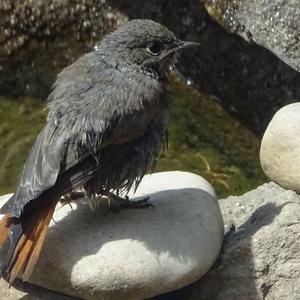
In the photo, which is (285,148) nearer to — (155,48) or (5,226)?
(155,48)

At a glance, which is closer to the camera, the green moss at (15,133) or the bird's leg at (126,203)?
the bird's leg at (126,203)

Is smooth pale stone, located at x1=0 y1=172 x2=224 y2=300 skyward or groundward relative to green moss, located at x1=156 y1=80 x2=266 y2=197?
skyward

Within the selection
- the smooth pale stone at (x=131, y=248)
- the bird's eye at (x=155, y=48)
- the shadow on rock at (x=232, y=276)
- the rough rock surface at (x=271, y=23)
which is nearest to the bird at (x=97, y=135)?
the bird's eye at (x=155, y=48)

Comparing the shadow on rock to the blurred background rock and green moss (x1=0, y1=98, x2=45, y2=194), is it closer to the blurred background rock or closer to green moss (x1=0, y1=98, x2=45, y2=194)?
the blurred background rock

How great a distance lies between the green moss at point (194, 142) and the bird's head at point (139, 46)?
1686mm

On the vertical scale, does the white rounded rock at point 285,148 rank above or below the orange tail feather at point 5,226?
below

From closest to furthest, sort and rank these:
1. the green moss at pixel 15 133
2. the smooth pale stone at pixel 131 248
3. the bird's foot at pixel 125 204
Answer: the smooth pale stone at pixel 131 248
the bird's foot at pixel 125 204
the green moss at pixel 15 133

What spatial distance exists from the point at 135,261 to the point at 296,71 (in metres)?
2.51

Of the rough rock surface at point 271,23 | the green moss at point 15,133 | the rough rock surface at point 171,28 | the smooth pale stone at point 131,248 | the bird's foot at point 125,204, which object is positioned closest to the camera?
the smooth pale stone at point 131,248

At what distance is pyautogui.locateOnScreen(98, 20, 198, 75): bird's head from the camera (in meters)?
5.75

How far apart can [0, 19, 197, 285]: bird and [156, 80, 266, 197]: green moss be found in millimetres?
1556

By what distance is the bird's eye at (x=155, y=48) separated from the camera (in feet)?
19.0

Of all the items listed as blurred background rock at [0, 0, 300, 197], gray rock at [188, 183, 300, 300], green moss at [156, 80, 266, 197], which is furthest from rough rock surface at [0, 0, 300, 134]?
gray rock at [188, 183, 300, 300]

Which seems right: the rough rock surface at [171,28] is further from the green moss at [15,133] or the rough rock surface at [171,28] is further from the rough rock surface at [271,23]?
the rough rock surface at [271,23]
